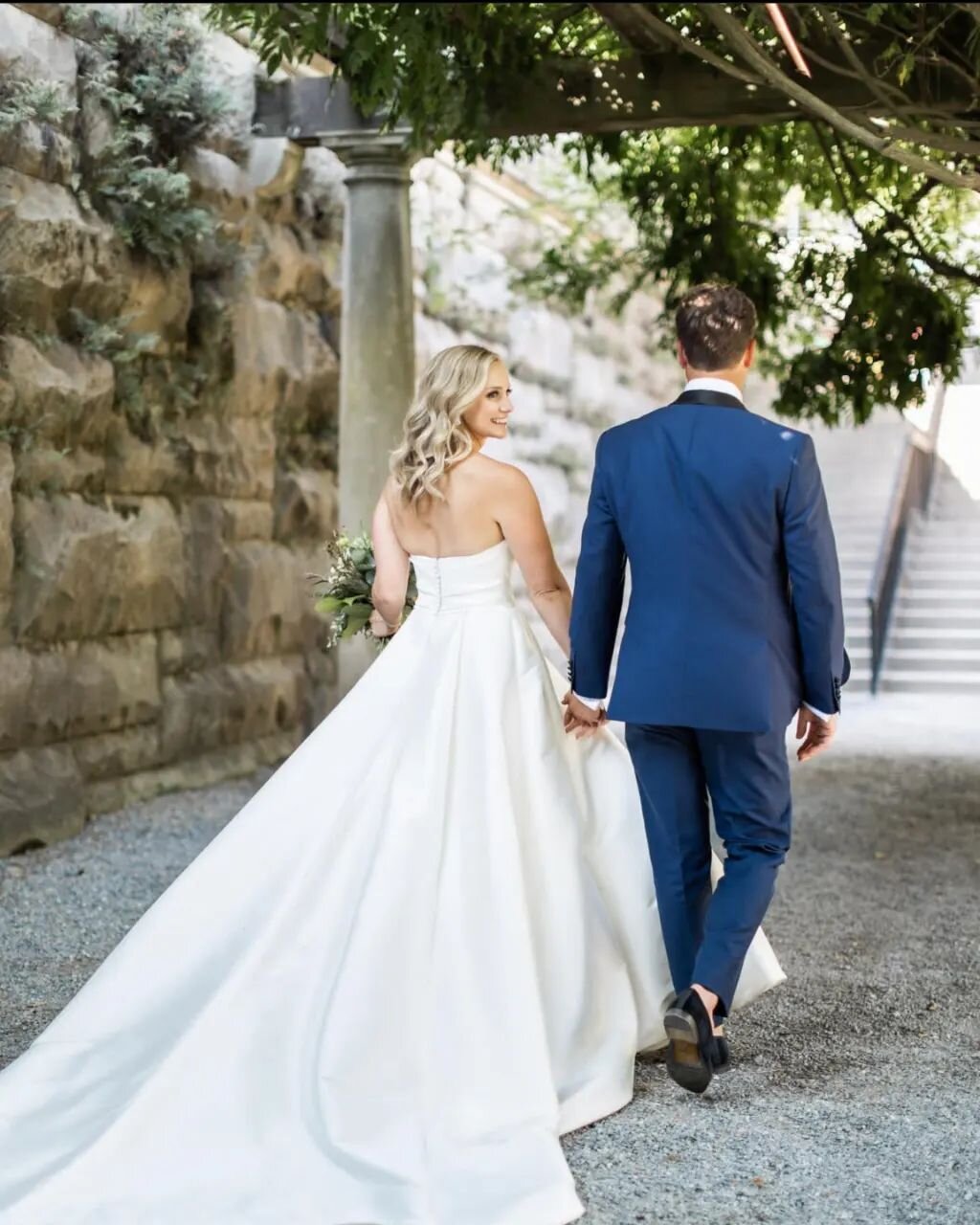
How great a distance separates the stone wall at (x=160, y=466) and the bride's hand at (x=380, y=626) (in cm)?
250

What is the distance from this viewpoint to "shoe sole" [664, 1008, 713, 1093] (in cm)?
363

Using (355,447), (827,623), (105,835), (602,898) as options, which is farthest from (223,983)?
(355,447)

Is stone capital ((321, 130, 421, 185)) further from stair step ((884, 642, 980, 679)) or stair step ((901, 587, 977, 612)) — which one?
stair step ((901, 587, 977, 612))

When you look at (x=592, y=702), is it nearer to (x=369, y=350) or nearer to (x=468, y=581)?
(x=468, y=581)

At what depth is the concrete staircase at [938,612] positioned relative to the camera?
12562mm

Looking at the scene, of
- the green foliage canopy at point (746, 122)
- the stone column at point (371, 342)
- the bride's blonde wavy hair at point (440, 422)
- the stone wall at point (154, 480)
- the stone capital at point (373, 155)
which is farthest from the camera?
the stone column at point (371, 342)

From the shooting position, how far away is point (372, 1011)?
3.42 metres

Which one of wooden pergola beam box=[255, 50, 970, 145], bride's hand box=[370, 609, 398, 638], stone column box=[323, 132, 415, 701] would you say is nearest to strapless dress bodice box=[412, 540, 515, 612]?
bride's hand box=[370, 609, 398, 638]

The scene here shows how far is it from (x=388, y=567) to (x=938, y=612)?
1020 centimetres

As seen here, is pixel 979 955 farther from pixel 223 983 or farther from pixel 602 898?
pixel 223 983

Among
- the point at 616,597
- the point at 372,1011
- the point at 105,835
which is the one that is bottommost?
the point at 105,835

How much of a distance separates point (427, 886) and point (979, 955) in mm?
2376

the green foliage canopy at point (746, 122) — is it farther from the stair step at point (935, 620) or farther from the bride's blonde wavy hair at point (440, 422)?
the stair step at point (935, 620)

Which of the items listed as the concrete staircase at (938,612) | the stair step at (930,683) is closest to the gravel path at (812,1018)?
the stair step at (930,683)
